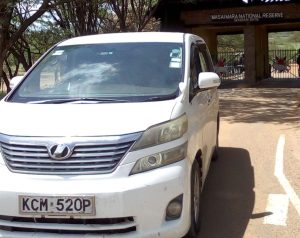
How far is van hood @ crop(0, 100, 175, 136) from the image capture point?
159 inches

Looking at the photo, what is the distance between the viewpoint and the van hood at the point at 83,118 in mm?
4039

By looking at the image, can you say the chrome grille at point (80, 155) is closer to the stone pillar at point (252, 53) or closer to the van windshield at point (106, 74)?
the van windshield at point (106, 74)

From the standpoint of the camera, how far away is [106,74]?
5.18m

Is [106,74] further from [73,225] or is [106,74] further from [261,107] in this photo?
[261,107]

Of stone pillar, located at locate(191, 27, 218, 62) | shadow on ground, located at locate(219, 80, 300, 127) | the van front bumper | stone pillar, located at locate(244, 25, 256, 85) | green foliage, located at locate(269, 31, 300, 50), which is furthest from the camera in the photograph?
green foliage, located at locate(269, 31, 300, 50)

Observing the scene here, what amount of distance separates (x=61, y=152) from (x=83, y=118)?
1.26 feet

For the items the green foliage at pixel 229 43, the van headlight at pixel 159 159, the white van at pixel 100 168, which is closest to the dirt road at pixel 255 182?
the white van at pixel 100 168

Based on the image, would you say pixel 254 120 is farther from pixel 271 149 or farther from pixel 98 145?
pixel 98 145

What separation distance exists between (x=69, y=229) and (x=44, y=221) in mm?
207

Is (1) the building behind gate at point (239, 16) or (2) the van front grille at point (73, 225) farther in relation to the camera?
(1) the building behind gate at point (239, 16)

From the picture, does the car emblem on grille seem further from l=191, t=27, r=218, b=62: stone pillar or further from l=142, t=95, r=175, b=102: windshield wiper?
l=191, t=27, r=218, b=62: stone pillar

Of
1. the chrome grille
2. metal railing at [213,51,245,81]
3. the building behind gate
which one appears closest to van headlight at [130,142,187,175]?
the chrome grille

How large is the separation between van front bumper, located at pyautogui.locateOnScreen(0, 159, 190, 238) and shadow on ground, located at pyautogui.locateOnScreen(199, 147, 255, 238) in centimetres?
108

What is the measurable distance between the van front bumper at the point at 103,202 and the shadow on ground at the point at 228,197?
3.55 feet
